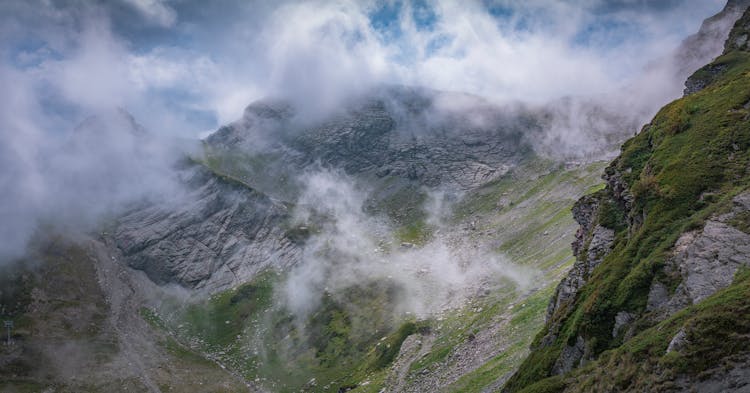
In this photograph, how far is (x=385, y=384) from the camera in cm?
7888

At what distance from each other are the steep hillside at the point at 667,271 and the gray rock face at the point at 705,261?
0.07 m

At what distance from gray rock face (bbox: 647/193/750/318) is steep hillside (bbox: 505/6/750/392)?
66mm

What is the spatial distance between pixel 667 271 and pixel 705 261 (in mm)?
2091

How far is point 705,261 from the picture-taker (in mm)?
24484

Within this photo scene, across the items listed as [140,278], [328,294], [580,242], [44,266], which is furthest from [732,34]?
[44,266]

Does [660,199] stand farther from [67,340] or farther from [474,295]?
[67,340]

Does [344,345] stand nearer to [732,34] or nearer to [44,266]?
[732,34]

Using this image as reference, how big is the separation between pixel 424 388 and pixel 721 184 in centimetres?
4924

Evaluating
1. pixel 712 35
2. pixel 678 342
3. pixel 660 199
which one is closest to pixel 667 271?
pixel 678 342

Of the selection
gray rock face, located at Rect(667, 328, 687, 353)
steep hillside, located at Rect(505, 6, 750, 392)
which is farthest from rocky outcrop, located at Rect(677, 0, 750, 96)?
gray rock face, located at Rect(667, 328, 687, 353)

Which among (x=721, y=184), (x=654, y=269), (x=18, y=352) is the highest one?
(x=18, y=352)

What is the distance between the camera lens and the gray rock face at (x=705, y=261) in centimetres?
2320

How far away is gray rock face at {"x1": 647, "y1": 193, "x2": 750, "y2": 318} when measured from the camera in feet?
76.1

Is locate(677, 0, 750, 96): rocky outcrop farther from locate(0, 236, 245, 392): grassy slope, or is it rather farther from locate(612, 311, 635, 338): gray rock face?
locate(0, 236, 245, 392): grassy slope
